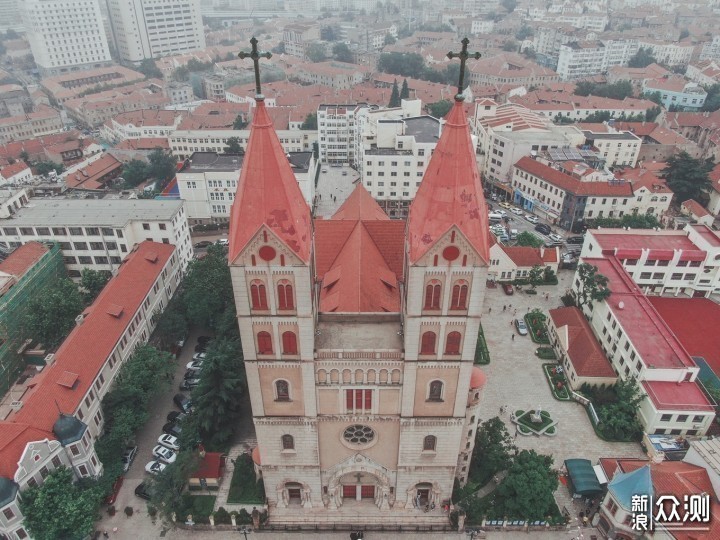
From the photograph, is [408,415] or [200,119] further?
[200,119]

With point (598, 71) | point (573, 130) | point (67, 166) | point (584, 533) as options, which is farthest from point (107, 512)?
point (598, 71)

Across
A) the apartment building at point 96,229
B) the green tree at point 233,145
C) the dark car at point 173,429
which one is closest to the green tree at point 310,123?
the green tree at point 233,145

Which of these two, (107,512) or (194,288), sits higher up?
(194,288)

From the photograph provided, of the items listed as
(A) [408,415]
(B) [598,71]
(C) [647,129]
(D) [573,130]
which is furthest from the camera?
(B) [598,71]

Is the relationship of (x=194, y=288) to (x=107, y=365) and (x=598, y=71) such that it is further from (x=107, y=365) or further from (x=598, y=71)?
(x=598, y=71)

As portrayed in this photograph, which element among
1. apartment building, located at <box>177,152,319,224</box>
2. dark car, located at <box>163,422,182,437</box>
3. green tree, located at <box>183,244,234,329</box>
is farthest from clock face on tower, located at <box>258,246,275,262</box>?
apartment building, located at <box>177,152,319,224</box>

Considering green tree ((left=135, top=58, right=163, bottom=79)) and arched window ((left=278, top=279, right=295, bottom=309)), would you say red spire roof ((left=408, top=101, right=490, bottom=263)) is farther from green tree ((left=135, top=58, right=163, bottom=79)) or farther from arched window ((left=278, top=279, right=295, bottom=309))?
green tree ((left=135, top=58, right=163, bottom=79))

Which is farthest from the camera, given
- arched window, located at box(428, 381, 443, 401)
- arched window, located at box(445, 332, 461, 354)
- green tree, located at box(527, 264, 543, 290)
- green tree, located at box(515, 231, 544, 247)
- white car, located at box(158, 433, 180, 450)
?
green tree, located at box(515, 231, 544, 247)

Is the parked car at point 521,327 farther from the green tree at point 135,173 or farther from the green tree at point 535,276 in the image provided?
the green tree at point 135,173
